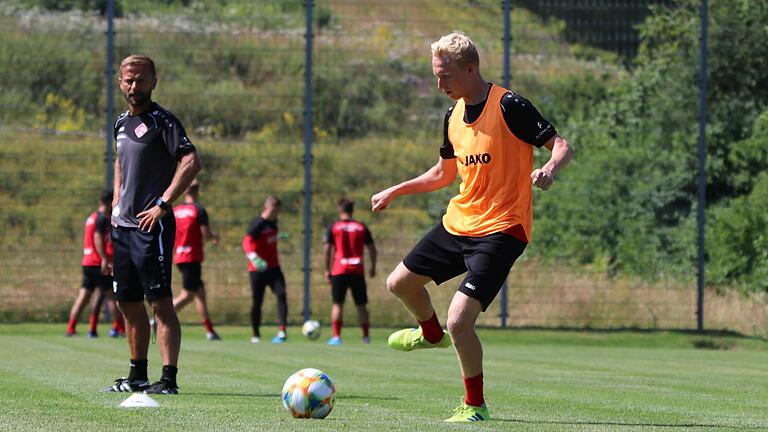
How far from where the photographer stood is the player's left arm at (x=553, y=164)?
7.07 metres

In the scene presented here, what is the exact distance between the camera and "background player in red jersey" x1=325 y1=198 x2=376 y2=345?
19.3m

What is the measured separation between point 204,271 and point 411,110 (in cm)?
483

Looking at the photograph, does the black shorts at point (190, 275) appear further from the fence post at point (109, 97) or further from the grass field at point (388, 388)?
the fence post at point (109, 97)

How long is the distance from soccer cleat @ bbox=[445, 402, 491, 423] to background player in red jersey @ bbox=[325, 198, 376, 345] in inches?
461

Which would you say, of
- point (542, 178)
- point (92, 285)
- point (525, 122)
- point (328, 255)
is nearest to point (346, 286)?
point (328, 255)

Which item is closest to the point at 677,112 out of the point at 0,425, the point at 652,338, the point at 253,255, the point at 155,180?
the point at 652,338

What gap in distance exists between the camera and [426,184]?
8461 mm

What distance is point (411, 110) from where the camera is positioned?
2394 centimetres

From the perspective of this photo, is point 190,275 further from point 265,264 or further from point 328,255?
point 328,255

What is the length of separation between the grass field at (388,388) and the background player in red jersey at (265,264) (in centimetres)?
70

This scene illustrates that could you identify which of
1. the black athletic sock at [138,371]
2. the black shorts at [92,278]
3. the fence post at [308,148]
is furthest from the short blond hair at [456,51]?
the fence post at [308,148]

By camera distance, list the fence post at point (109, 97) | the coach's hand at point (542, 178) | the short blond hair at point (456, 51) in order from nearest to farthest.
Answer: the coach's hand at point (542, 178) → the short blond hair at point (456, 51) → the fence post at point (109, 97)

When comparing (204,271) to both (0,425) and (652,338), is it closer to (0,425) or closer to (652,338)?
(652,338)

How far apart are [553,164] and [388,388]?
335 centimetres
